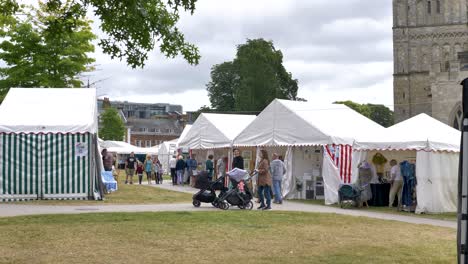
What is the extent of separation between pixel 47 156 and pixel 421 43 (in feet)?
168

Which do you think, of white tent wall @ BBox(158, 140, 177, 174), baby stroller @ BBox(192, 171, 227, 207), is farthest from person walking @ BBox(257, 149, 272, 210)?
white tent wall @ BBox(158, 140, 177, 174)

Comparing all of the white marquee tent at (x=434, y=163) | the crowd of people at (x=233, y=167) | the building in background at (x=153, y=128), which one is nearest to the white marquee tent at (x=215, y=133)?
the crowd of people at (x=233, y=167)

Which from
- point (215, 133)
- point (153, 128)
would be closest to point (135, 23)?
point (215, 133)

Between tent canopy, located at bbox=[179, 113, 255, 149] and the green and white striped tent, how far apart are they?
9626 millimetres

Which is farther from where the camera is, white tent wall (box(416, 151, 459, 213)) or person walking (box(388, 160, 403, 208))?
person walking (box(388, 160, 403, 208))

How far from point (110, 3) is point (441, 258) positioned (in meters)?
6.95

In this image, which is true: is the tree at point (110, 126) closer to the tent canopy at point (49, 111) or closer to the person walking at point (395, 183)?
the tent canopy at point (49, 111)

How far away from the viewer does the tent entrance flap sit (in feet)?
72.0

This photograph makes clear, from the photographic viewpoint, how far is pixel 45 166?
72.8 feet

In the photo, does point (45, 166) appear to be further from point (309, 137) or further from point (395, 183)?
point (395, 183)

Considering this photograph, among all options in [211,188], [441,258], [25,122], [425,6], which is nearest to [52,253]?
[441,258]

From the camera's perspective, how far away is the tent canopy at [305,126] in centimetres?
2493

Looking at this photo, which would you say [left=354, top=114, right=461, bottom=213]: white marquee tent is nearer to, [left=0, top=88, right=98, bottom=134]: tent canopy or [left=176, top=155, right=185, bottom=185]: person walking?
[left=0, top=88, right=98, bottom=134]: tent canopy

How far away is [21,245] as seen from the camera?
11820 mm
